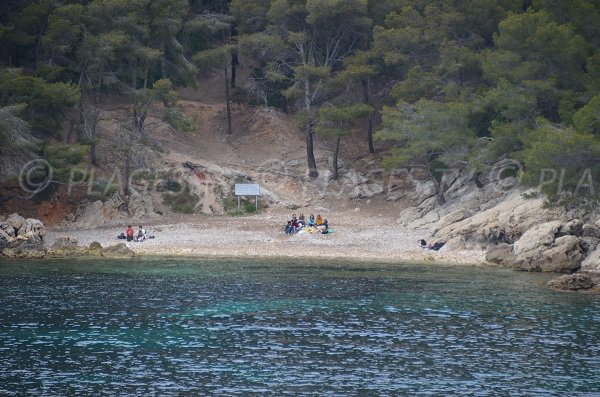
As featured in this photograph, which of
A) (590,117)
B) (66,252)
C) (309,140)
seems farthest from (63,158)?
(590,117)

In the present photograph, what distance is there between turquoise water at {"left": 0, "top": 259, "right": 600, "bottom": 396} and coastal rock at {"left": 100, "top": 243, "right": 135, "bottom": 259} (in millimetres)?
4762

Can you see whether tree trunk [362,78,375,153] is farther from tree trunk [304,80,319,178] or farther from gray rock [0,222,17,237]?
gray rock [0,222,17,237]

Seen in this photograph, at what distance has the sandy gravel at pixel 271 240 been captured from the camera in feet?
151

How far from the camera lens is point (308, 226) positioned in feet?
167

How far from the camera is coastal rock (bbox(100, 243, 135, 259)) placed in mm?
44562

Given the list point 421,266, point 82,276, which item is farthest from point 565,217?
point 82,276

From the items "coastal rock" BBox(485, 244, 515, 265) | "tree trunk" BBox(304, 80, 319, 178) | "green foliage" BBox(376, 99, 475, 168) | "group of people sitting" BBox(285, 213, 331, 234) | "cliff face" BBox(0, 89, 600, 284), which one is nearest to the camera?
"coastal rock" BBox(485, 244, 515, 265)

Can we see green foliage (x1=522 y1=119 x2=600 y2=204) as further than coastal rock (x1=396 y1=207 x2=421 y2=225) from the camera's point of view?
No

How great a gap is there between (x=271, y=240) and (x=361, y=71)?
613 inches

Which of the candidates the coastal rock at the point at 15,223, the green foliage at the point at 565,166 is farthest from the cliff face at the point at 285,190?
the coastal rock at the point at 15,223

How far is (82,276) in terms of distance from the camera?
37562mm

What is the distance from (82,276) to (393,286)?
43.7ft

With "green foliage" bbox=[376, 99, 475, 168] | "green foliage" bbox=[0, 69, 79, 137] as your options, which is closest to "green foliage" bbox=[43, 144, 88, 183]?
"green foliage" bbox=[0, 69, 79, 137]

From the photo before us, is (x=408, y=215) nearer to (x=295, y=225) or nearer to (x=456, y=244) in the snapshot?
(x=295, y=225)
